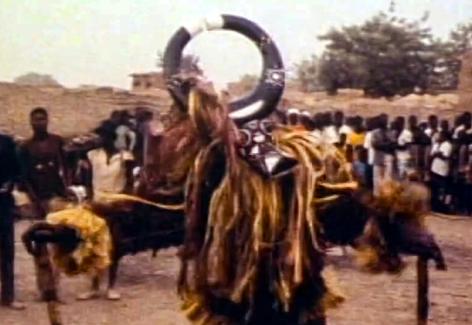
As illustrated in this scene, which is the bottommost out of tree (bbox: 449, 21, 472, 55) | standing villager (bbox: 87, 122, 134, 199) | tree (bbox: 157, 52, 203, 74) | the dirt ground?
the dirt ground

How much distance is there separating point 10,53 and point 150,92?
0.25m

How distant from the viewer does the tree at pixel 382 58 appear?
179 cm

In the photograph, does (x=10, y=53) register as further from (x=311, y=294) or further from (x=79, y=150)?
(x=311, y=294)

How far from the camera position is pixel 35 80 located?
1.76 meters

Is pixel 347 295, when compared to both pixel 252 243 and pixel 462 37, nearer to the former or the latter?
pixel 252 243

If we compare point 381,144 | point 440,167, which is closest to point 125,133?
point 381,144

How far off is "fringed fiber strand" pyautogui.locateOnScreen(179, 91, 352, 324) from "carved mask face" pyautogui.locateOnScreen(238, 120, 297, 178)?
0.04 feet

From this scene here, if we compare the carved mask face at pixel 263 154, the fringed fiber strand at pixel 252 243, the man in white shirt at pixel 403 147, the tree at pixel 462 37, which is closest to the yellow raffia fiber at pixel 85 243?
the fringed fiber strand at pixel 252 243

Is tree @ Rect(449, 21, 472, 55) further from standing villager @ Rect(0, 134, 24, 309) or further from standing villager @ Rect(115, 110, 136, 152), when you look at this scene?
standing villager @ Rect(0, 134, 24, 309)

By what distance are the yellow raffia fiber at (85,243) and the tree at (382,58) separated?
1.63ft

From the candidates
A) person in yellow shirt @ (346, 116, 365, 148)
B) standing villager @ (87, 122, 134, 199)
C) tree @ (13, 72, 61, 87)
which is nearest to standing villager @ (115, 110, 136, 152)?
standing villager @ (87, 122, 134, 199)

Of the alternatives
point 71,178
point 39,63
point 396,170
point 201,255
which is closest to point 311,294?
point 201,255

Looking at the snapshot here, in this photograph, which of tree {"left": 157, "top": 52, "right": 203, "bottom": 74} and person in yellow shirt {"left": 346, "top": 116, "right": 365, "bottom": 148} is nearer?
tree {"left": 157, "top": 52, "right": 203, "bottom": 74}

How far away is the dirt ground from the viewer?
1.79 meters
